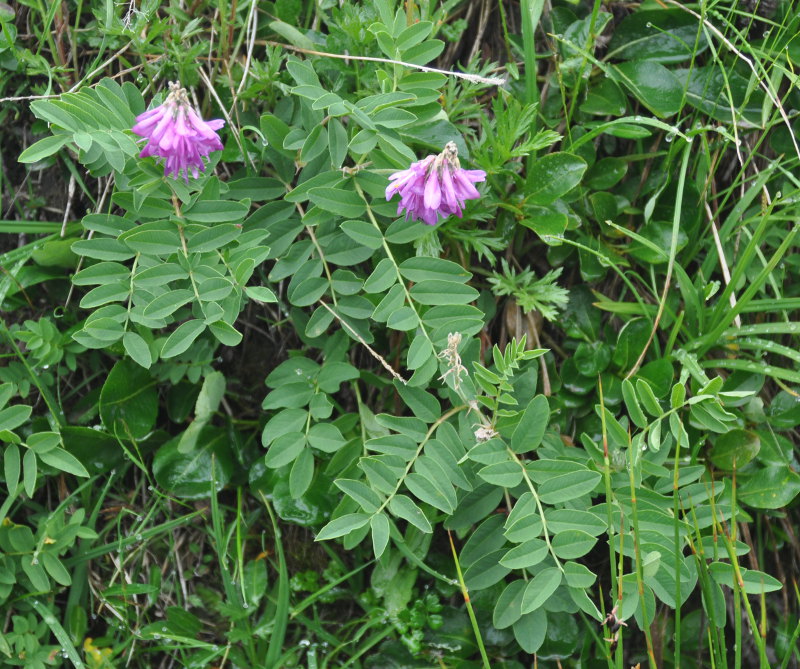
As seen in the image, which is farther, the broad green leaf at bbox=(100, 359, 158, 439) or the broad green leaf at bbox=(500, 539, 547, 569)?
the broad green leaf at bbox=(100, 359, 158, 439)

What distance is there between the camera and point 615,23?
2240 mm

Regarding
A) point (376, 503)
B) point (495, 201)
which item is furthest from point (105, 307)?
point (495, 201)

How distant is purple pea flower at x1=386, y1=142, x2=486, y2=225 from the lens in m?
1.61

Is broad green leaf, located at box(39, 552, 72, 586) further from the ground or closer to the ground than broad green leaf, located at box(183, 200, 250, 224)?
closer to the ground

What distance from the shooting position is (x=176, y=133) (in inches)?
62.2

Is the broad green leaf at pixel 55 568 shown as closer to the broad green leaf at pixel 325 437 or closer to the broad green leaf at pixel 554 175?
the broad green leaf at pixel 325 437

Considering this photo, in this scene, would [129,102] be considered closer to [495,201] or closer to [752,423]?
[495,201]

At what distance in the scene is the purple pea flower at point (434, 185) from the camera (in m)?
1.61

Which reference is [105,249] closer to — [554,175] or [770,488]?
[554,175]

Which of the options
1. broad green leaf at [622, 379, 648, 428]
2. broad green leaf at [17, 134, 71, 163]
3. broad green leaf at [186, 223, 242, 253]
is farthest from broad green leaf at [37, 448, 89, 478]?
broad green leaf at [622, 379, 648, 428]

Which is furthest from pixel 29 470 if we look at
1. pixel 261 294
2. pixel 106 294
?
pixel 261 294

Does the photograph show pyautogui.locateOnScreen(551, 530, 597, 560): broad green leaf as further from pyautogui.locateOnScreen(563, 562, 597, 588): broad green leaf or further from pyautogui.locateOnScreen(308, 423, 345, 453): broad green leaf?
pyautogui.locateOnScreen(308, 423, 345, 453): broad green leaf

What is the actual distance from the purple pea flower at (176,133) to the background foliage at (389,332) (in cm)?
8

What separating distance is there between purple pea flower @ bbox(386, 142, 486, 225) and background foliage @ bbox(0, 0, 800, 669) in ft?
0.37
